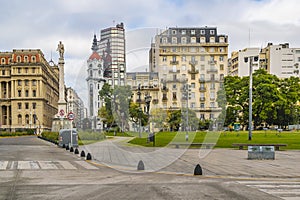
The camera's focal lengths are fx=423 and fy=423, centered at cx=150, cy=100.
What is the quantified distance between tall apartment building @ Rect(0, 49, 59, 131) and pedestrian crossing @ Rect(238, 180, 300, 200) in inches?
4700

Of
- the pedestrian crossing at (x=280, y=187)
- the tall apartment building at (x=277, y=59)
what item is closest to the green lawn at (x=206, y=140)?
the pedestrian crossing at (x=280, y=187)

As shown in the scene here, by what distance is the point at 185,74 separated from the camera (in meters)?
17.7

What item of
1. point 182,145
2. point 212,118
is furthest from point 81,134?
point 212,118

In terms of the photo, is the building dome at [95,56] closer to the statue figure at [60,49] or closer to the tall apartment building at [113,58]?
the tall apartment building at [113,58]

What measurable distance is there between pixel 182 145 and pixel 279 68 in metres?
101

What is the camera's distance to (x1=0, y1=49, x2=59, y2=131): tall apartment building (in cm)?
13238

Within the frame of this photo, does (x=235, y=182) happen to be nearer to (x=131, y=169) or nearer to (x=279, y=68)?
(x=131, y=169)

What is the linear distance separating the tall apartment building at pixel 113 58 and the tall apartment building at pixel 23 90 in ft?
371

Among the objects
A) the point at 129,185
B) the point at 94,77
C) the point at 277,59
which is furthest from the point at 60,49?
the point at 129,185

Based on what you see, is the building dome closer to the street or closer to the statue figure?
the street

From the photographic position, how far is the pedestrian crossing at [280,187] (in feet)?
41.4

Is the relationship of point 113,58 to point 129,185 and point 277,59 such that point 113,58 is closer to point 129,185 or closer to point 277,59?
point 129,185

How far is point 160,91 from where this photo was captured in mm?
19719

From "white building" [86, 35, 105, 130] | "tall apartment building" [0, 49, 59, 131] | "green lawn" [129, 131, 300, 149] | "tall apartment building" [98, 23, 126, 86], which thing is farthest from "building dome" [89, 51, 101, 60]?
"tall apartment building" [0, 49, 59, 131]
